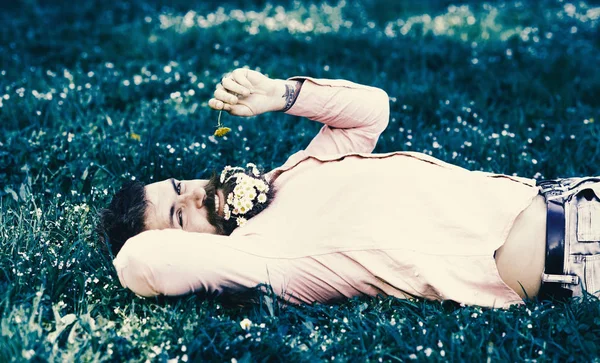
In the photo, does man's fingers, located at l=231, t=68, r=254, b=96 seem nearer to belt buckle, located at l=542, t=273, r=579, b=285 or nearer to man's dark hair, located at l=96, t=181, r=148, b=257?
man's dark hair, located at l=96, t=181, r=148, b=257

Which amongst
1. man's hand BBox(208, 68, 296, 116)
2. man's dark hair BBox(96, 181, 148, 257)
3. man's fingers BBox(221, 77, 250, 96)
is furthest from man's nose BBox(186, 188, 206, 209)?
man's fingers BBox(221, 77, 250, 96)

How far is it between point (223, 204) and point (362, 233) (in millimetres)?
787

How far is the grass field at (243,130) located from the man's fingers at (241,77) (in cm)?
117

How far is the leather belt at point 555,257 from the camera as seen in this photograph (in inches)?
131

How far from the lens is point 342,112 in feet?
13.0

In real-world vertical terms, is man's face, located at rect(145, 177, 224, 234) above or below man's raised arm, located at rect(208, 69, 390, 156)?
below

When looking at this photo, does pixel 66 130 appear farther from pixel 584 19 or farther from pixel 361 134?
pixel 584 19

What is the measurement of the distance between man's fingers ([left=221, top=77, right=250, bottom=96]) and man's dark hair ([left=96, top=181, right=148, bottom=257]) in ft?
2.24

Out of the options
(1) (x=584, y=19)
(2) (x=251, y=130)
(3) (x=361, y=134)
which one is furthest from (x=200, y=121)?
(1) (x=584, y=19)

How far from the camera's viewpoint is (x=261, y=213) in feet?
11.6

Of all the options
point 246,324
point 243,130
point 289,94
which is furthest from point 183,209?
point 243,130

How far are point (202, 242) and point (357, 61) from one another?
4366 mm

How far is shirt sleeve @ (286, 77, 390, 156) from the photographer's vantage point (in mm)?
3947

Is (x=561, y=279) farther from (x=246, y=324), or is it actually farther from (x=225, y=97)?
(x=225, y=97)
